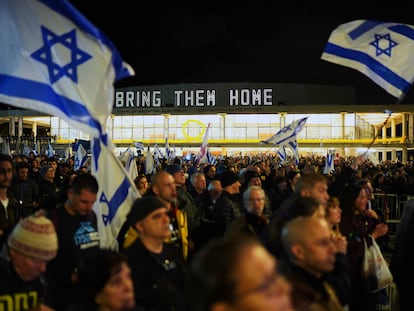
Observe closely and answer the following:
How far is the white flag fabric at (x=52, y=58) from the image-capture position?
4230 millimetres

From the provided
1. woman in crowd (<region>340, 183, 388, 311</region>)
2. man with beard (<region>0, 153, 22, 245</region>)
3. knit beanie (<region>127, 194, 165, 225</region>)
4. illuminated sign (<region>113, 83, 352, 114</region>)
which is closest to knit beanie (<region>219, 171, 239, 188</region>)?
woman in crowd (<region>340, 183, 388, 311</region>)

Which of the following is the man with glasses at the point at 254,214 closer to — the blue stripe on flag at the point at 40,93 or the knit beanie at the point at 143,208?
the knit beanie at the point at 143,208

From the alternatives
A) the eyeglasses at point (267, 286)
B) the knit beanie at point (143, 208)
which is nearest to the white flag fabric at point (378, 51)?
the knit beanie at point (143, 208)

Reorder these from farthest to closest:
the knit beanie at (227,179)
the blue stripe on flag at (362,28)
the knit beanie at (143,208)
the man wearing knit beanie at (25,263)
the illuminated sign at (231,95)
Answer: the illuminated sign at (231,95), the blue stripe on flag at (362,28), the knit beanie at (227,179), the knit beanie at (143,208), the man wearing knit beanie at (25,263)

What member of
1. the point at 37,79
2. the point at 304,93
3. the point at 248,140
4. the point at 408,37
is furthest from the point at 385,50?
the point at 304,93

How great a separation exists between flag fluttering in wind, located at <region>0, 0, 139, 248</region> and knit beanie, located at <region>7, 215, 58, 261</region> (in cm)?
139

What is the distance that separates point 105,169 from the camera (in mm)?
4492

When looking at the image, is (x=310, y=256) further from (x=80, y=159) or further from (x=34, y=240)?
(x=80, y=159)

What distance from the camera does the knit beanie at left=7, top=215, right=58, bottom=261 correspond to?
9.04 ft

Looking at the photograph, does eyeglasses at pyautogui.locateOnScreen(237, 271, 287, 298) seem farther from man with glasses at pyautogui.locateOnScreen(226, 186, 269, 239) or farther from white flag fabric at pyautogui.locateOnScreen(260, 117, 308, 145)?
white flag fabric at pyautogui.locateOnScreen(260, 117, 308, 145)

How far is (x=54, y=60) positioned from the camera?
4340 millimetres

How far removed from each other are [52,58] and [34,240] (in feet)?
7.19

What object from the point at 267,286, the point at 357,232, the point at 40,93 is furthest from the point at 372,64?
the point at 267,286

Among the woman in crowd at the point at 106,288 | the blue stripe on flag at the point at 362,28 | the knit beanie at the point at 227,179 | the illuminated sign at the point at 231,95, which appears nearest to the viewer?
the woman in crowd at the point at 106,288
